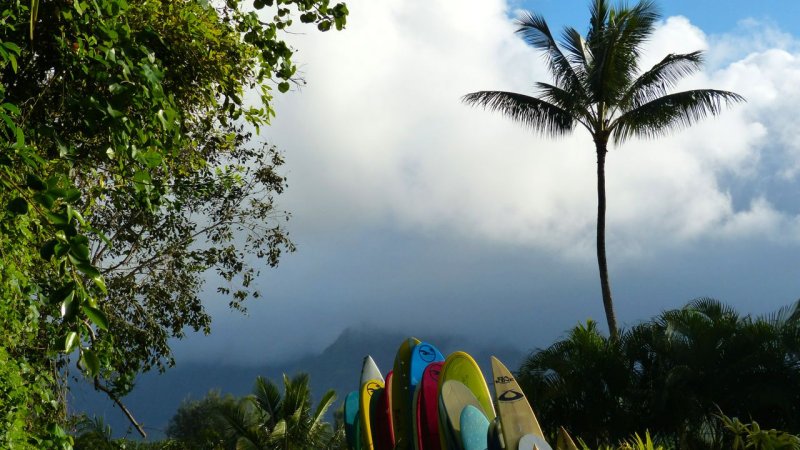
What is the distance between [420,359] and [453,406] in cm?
194

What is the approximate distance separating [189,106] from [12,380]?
3.82 metres

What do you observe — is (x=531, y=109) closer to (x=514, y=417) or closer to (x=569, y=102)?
(x=569, y=102)

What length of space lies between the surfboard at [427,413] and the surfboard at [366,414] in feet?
5.55

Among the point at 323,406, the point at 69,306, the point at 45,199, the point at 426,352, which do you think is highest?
the point at 323,406

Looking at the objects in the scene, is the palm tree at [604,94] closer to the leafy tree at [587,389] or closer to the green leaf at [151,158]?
the leafy tree at [587,389]

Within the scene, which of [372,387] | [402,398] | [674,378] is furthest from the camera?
[674,378]

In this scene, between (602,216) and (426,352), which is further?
(602,216)

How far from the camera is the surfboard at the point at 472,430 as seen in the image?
8906mm

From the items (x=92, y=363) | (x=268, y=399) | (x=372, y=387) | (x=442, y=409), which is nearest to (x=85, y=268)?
(x=92, y=363)

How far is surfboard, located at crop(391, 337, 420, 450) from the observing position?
1069 centimetres

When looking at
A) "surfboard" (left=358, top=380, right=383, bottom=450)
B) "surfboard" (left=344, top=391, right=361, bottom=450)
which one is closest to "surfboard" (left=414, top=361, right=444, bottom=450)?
"surfboard" (left=358, top=380, right=383, bottom=450)

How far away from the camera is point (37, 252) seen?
725cm

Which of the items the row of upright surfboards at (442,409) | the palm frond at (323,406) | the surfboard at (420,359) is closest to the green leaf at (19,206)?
the row of upright surfboards at (442,409)

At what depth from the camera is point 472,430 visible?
8.94 m
